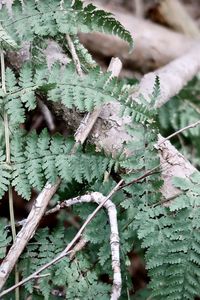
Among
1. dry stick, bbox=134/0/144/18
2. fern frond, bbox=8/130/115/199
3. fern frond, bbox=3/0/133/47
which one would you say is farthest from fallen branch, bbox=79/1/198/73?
fern frond, bbox=8/130/115/199

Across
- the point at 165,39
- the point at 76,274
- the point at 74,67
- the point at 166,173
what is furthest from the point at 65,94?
the point at 165,39

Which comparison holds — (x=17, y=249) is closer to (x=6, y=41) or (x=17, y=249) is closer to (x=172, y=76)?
(x=6, y=41)

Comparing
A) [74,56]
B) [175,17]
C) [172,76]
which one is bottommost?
[74,56]

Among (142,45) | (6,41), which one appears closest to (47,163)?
(6,41)

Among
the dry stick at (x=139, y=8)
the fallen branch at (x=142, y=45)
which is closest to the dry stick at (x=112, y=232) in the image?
the fallen branch at (x=142, y=45)

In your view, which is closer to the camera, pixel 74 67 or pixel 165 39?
pixel 74 67

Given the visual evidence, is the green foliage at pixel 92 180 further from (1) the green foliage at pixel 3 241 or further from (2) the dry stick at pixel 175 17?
(2) the dry stick at pixel 175 17

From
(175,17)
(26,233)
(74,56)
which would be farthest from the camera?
(175,17)

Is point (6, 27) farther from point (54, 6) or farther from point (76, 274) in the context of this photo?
point (76, 274)
